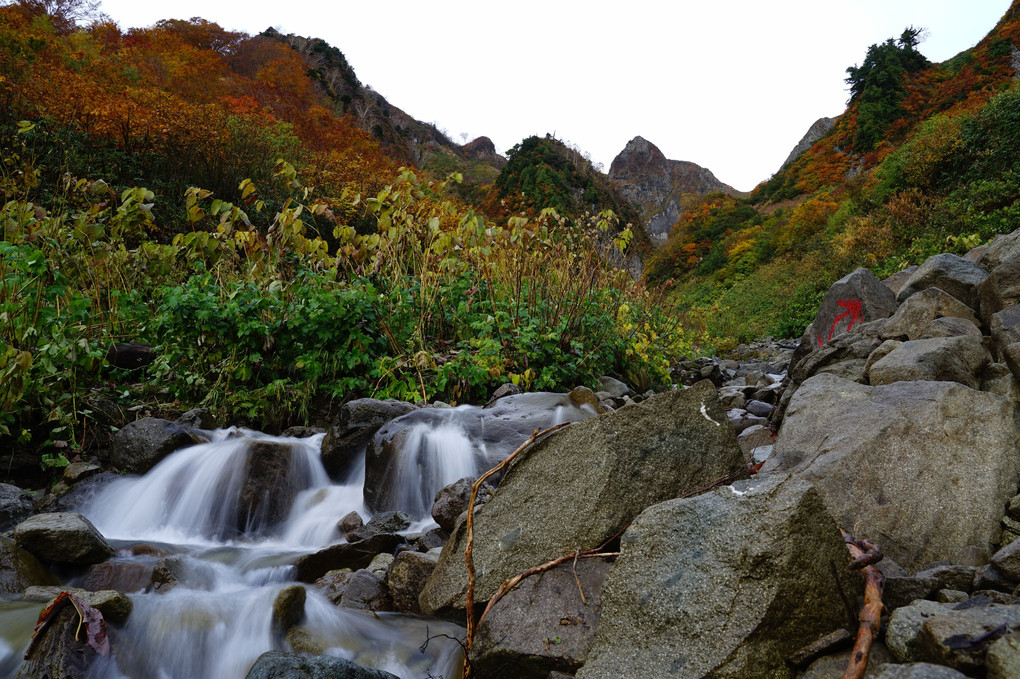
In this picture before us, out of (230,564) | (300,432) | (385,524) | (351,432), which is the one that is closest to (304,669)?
(385,524)

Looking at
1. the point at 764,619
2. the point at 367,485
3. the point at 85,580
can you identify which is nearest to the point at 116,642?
the point at 85,580

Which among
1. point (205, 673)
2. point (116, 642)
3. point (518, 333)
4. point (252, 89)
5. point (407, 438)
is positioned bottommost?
point (205, 673)

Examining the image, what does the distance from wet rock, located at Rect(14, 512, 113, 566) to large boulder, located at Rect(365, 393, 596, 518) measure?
1.54 meters

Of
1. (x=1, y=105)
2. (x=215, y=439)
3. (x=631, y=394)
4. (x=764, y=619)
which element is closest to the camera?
(x=764, y=619)

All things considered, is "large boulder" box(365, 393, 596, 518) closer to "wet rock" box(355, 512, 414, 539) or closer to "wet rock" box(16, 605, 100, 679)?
"wet rock" box(355, 512, 414, 539)

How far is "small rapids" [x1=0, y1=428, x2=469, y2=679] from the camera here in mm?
2283

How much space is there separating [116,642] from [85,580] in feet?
3.61

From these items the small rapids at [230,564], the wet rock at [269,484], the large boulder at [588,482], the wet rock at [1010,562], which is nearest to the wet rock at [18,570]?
the small rapids at [230,564]

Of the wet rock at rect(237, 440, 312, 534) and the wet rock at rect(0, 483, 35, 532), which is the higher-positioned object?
the wet rock at rect(0, 483, 35, 532)

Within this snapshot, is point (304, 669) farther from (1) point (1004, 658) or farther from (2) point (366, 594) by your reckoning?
(1) point (1004, 658)

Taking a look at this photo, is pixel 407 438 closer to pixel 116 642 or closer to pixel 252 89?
pixel 116 642

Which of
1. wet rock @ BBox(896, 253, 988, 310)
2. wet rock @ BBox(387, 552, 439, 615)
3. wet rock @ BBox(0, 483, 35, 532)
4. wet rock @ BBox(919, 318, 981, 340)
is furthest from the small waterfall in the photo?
wet rock @ BBox(896, 253, 988, 310)

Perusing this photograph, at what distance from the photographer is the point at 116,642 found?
7.29ft

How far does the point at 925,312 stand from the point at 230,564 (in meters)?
4.82
